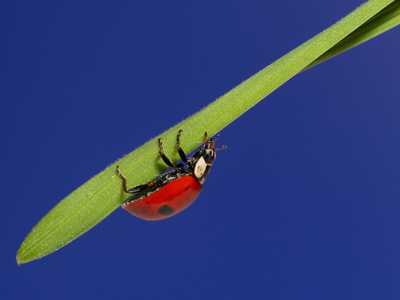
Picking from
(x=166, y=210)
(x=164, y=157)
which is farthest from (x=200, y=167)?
(x=164, y=157)

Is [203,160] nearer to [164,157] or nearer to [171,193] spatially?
[171,193]

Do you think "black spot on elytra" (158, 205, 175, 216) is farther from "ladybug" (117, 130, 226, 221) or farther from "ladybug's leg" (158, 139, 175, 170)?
"ladybug's leg" (158, 139, 175, 170)

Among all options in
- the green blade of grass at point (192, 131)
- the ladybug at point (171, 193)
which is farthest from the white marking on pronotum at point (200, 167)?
the green blade of grass at point (192, 131)

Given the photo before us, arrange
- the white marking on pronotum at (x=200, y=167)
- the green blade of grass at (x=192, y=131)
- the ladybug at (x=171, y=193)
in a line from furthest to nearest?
the white marking on pronotum at (x=200, y=167)
the ladybug at (x=171, y=193)
the green blade of grass at (x=192, y=131)

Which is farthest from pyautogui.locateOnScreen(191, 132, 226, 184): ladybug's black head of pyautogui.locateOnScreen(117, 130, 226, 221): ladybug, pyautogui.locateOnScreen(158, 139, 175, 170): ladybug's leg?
pyautogui.locateOnScreen(158, 139, 175, 170): ladybug's leg

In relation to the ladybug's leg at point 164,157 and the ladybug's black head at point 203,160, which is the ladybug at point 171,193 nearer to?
the ladybug's black head at point 203,160

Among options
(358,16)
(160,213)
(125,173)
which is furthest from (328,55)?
(160,213)
